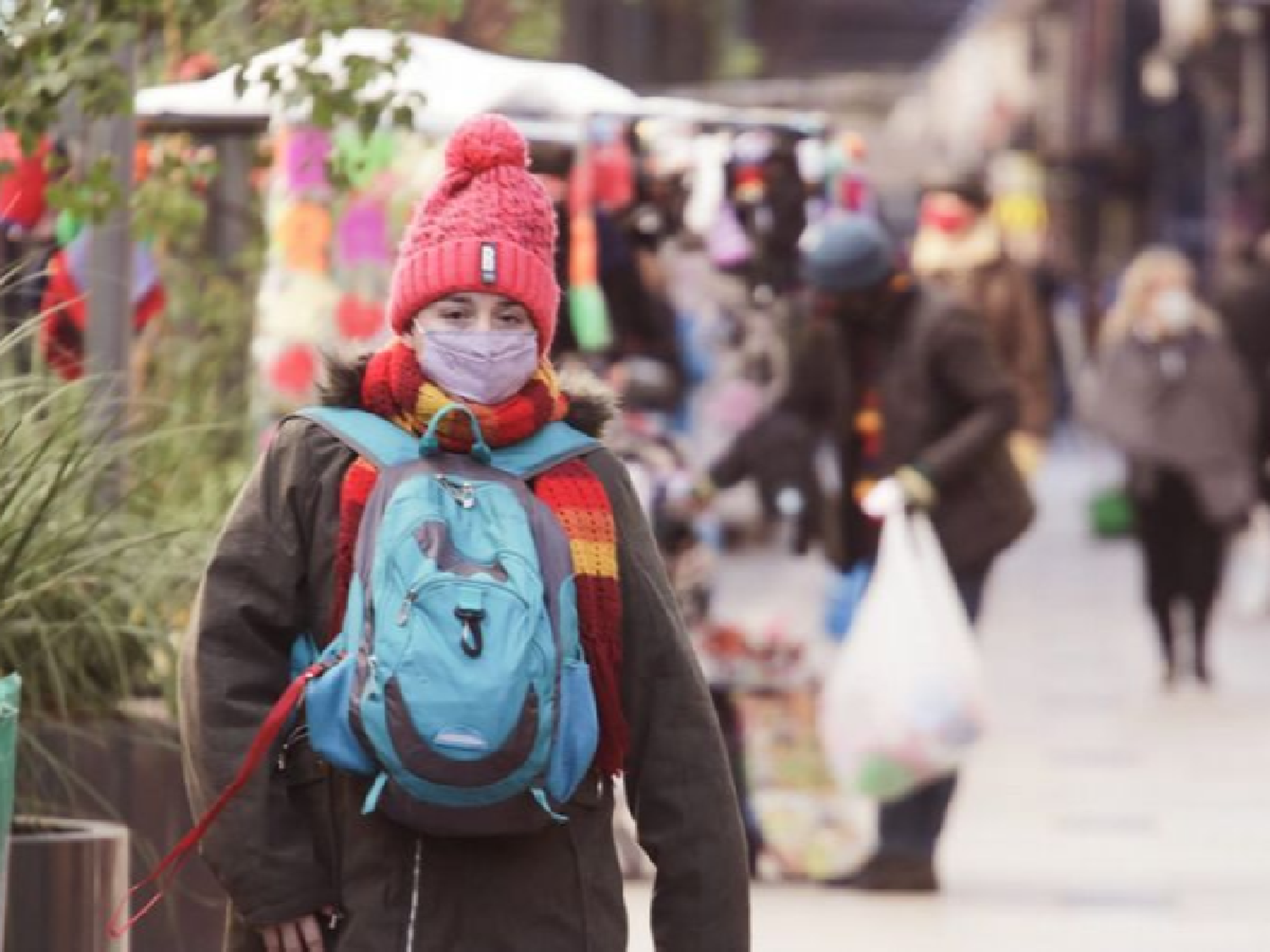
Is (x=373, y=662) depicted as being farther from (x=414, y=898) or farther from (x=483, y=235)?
(x=483, y=235)

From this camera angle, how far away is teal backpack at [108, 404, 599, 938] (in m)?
4.34

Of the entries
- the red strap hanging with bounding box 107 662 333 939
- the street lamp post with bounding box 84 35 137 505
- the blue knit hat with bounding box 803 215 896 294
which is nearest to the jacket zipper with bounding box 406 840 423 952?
the red strap hanging with bounding box 107 662 333 939

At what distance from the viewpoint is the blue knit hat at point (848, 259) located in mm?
10039

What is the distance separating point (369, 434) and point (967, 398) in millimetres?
5558

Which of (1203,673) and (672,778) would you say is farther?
(1203,673)

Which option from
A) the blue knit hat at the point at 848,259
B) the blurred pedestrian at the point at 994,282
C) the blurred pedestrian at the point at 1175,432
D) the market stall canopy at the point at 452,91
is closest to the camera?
the market stall canopy at the point at 452,91

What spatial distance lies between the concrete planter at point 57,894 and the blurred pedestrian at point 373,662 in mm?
1374

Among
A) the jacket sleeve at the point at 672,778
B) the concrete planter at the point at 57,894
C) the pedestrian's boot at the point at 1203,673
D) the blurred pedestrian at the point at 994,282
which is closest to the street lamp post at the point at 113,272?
the concrete planter at the point at 57,894

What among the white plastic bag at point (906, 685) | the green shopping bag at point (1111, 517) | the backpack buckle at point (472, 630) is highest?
the backpack buckle at point (472, 630)

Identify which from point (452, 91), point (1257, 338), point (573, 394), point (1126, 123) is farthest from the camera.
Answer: point (1126, 123)

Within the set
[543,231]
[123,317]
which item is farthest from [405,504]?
[123,317]

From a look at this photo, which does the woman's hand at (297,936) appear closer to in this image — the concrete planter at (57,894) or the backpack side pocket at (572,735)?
the backpack side pocket at (572,735)

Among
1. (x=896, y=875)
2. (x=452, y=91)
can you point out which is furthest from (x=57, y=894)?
(x=452, y=91)

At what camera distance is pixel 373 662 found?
440 centimetres
